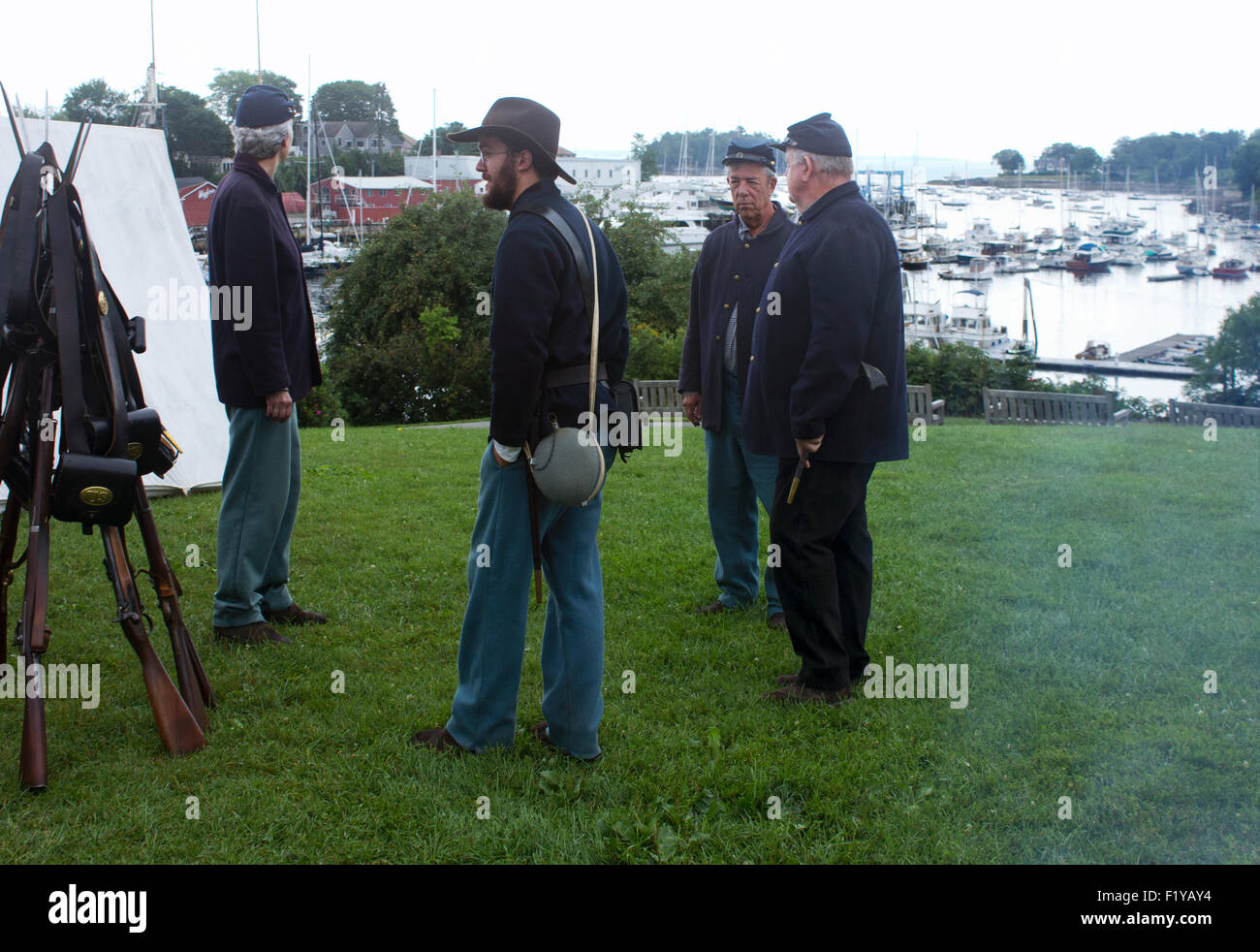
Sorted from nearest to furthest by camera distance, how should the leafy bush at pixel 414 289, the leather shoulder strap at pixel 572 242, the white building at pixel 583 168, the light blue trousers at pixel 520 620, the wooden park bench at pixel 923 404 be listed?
the leather shoulder strap at pixel 572 242, the light blue trousers at pixel 520 620, the wooden park bench at pixel 923 404, the leafy bush at pixel 414 289, the white building at pixel 583 168

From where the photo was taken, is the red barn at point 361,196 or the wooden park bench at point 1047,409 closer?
the wooden park bench at point 1047,409

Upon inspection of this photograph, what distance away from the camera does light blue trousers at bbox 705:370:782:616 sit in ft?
18.6

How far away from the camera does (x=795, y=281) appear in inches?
175

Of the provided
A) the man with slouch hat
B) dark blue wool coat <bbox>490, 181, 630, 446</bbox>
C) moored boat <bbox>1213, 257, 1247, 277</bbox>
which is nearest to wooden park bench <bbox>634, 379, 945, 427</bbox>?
the man with slouch hat

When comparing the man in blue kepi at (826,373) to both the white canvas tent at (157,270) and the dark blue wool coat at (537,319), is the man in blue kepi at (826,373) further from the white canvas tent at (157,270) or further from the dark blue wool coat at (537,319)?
the white canvas tent at (157,270)

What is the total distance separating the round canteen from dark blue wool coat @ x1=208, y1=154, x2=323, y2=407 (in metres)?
1.91

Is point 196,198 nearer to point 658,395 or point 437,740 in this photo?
point 658,395

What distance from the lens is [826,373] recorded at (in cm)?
425

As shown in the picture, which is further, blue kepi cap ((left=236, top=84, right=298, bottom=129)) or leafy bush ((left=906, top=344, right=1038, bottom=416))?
leafy bush ((left=906, top=344, right=1038, bottom=416))

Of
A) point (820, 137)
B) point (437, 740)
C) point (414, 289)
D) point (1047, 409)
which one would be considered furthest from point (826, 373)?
point (414, 289)

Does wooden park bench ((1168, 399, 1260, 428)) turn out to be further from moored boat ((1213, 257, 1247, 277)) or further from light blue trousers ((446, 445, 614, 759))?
moored boat ((1213, 257, 1247, 277))

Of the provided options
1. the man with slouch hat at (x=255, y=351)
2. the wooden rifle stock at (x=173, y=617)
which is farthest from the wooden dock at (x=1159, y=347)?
the wooden rifle stock at (x=173, y=617)

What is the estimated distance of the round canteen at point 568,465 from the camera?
356cm

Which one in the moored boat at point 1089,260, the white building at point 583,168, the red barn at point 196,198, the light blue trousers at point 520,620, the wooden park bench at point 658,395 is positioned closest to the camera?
the light blue trousers at point 520,620
